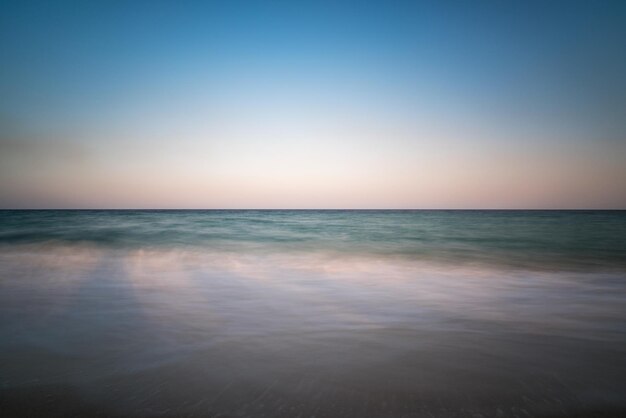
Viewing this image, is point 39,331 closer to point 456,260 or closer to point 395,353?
point 395,353

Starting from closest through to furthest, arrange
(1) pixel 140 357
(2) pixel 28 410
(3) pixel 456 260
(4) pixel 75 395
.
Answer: (2) pixel 28 410 → (4) pixel 75 395 → (1) pixel 140 357 → (3) pixel 456 260

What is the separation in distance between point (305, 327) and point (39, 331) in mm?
3162

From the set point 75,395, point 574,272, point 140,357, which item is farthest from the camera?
point 574,272

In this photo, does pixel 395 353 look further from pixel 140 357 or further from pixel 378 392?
pixel 140 357

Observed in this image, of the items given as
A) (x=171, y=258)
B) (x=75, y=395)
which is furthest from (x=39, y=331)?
(x=171, y=258)

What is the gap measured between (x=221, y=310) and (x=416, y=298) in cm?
332

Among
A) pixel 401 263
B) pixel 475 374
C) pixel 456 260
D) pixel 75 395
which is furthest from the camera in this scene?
pixel 456 260

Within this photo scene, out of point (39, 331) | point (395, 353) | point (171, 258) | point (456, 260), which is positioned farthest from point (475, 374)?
point (171, 258)

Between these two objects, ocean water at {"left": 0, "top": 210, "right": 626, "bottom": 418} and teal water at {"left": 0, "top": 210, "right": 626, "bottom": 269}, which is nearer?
ocean water at {"left": 0, "top": 210, "right": 626, "bottom": 418}

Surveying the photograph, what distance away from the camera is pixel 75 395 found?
260 cm

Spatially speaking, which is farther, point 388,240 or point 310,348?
point 388,240

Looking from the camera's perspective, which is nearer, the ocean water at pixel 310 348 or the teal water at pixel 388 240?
the ocean water at pixel 310 348

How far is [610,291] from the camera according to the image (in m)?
6.80

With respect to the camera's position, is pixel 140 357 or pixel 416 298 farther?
pixel 416 298
